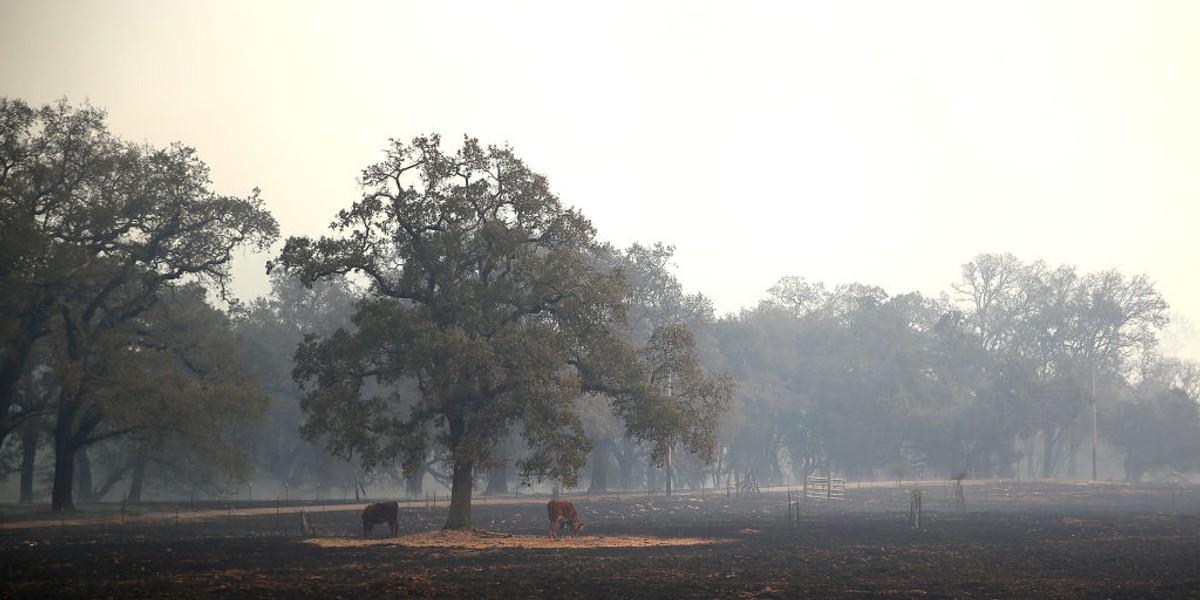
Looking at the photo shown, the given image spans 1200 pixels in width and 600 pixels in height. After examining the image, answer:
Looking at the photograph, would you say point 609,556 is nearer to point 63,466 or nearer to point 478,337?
point 478,337

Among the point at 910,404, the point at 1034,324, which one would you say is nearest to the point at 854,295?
the point at 1034,324

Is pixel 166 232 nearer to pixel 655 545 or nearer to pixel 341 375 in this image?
pixel 341 375

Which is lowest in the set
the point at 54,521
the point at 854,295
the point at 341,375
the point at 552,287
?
the point at 54,521

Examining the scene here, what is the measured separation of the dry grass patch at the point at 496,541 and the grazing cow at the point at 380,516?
51 centimetres

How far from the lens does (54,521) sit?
52125mm

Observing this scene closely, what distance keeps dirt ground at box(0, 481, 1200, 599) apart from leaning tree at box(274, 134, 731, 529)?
162 inches

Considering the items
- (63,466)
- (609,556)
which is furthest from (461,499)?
(63,466)

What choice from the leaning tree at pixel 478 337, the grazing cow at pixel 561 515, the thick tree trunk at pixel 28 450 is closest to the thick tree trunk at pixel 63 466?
the thick tree trunk at pixel 28 450

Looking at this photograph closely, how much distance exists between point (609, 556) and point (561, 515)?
9.03 meters

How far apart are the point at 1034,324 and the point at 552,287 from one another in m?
119

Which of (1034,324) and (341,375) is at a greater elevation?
(1034,324)

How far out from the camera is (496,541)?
42.5 meters

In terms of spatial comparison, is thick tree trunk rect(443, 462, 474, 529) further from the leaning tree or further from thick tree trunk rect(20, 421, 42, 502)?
thick tree trunk rect(20, 421, 42, 502)

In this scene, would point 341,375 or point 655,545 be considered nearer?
point 655,545
